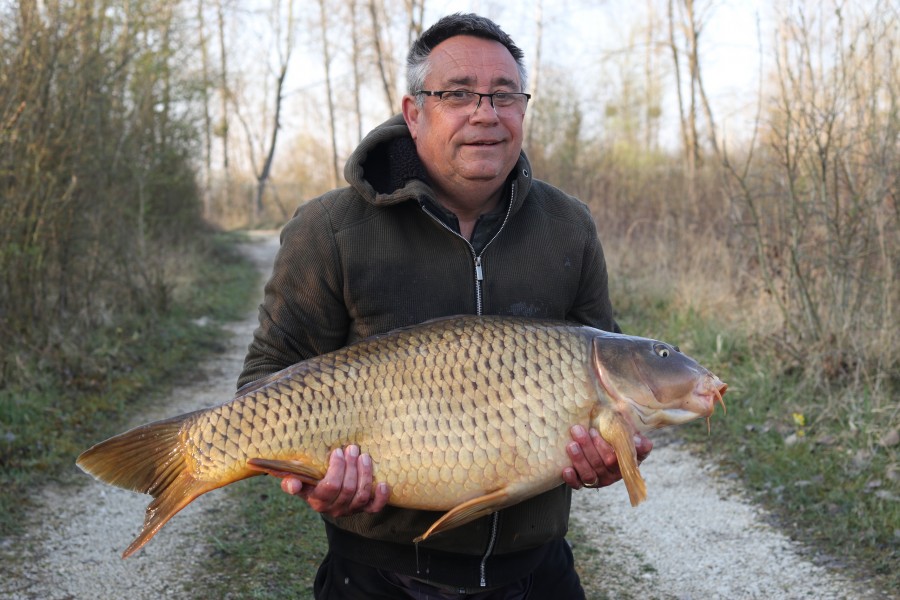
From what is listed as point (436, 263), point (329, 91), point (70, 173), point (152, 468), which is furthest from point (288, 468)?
point (329, 91)

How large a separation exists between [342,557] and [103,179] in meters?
6.02

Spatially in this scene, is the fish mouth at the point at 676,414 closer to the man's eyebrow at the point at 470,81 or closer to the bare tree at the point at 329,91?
the man's eyebrow at the point at 470,81

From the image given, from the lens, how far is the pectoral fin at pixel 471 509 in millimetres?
1597

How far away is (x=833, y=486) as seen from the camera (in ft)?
12.6

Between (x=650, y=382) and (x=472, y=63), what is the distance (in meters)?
0.77

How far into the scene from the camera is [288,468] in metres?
1.65

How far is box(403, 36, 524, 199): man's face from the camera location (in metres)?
1.83

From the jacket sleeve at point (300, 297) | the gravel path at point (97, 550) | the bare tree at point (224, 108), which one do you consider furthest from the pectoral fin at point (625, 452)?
the bare tree at point (224, 108)

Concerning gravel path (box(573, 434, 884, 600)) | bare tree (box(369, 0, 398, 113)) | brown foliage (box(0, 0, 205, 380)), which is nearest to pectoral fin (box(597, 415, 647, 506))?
gravel path (box(573, 434, 884, 600))

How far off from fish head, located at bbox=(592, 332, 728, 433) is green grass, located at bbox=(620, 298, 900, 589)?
1808mm

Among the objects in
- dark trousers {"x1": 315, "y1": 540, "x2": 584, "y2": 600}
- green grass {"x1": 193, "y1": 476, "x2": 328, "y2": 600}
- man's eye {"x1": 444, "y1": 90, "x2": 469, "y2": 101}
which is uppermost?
man's eye {"x1": 444, "y1": 90, "x2": 469, "y2": 101}

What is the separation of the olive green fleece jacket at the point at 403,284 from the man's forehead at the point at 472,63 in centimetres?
21

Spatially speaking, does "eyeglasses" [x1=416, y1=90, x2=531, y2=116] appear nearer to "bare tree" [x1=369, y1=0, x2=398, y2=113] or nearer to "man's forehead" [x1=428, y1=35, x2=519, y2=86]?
"man's forehead" [x1=428, y1=35, x2=519, y2=86]

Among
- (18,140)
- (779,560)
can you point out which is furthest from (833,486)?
(18,140)
